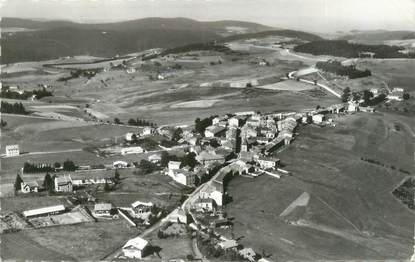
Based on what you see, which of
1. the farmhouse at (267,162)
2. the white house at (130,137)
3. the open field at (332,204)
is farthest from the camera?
the white house at (130,137)

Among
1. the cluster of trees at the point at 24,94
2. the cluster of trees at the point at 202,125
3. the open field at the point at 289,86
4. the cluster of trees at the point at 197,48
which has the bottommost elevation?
the cluster of trees at the point at 202,125

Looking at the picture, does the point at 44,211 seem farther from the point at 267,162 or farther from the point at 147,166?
the point at 267,162

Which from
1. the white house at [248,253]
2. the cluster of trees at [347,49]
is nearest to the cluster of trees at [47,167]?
the white house at [248,253]

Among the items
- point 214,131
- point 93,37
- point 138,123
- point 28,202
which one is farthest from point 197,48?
point 28,202

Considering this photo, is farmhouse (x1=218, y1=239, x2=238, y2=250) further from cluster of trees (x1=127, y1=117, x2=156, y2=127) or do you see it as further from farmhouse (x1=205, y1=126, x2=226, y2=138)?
cluster of trees (x1=127, y1=117, x2=156, y2=127)

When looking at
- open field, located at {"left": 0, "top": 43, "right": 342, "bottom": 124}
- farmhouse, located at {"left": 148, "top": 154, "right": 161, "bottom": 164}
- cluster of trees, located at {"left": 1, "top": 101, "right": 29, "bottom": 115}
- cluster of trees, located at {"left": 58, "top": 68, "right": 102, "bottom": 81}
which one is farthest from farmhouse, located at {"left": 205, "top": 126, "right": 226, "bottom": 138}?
cluster of trees, located at {"left": 58, "top": 68, "right": 102, "bottom": 81}

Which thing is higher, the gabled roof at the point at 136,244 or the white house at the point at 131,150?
the gabled roof at the point at 136,244

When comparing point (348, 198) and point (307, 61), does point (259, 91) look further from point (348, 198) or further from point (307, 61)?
point (348, 198)

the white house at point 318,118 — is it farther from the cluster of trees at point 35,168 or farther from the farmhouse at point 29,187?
the farmhouse at point 29,187
